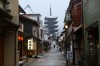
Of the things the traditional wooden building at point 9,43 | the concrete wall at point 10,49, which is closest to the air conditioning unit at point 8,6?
the traditional wooden building at point 9,43

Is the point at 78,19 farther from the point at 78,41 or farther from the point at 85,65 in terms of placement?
the point at 85,65

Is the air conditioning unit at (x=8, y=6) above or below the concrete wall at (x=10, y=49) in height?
above

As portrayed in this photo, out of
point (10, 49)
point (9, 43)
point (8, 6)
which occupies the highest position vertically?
point (8, 6)

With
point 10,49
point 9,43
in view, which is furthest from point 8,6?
point 10,49

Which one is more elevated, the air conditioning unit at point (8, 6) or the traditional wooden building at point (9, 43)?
the air conditioning unit at point (8, 6)

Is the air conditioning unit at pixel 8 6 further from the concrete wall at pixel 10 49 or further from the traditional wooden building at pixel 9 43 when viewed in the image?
the concrete wall at pixel 10 49

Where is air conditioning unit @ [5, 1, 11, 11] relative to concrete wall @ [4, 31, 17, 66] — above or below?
above

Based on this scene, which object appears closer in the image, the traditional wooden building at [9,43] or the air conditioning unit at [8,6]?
the traditional wooden building at [9,43]

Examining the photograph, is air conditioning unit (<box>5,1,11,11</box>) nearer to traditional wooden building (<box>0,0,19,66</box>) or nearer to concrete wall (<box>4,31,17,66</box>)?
traditional wooden building (<box>0,0,19,66</box>)

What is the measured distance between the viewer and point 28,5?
72125 mm

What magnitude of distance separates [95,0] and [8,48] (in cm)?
737

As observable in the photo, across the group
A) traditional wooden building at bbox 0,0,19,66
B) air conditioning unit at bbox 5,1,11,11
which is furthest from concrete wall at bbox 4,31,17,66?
air conditioning unit at bbox 5,1,11,11

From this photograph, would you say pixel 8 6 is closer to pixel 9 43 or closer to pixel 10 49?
pixel 9 43

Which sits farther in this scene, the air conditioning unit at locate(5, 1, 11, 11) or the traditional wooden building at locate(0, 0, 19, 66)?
the air conditioning unit at locate(5, 1, 11, 11)
